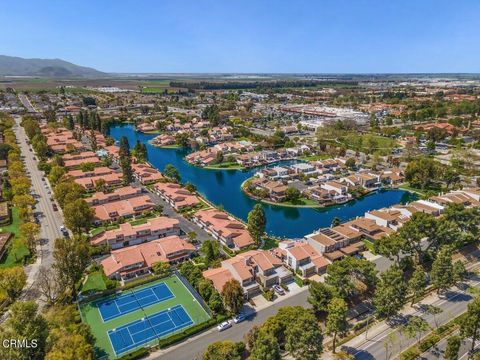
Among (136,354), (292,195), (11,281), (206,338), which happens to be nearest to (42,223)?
(11,281)

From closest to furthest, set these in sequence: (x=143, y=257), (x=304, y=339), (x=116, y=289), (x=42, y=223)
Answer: (x=304, y=339) → (x=116, y=289) → (x=143, y=257) → (x=42, y=223)

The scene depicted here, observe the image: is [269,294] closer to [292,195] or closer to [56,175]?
[292,195]

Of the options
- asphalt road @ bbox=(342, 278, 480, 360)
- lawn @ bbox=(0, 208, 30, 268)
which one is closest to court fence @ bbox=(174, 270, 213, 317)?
asphalt road @ bbox=(342, 278, 480, 360)

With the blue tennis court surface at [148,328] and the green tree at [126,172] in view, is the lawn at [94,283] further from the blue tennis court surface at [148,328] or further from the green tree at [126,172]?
the green tree at [126,172]

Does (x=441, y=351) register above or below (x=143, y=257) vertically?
below

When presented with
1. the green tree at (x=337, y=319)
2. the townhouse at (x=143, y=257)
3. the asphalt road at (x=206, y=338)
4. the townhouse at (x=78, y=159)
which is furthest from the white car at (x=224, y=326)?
the townhouse at (x=78, y=159)

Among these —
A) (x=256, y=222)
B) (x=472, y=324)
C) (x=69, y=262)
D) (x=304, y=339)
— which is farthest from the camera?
(x=256, y=222)

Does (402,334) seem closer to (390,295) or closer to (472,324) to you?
(390,295)

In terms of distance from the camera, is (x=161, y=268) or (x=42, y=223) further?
(x=42, y=223)

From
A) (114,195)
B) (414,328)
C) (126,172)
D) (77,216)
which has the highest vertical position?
(126,172)
